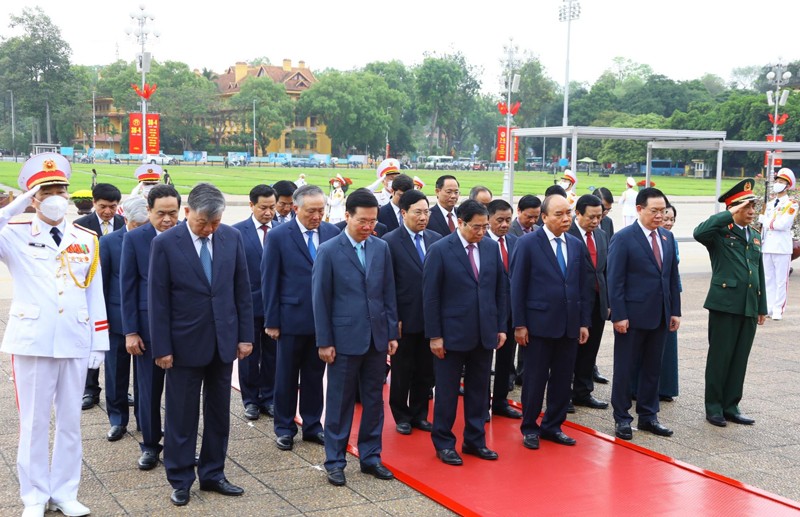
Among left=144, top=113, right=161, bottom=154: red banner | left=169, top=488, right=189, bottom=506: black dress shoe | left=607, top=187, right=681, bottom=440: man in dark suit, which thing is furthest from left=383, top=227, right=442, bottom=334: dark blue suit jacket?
left=144, top=113, right=161, bottom=154: red banner

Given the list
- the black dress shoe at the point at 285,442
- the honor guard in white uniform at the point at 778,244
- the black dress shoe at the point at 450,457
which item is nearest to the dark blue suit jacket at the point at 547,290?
the black dress shoe at the point at 450,457

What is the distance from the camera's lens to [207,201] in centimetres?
444

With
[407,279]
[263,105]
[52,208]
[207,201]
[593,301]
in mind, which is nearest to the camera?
[52,208]

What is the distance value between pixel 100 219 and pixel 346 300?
8.52ft

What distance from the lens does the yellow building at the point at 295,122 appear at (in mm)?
85500

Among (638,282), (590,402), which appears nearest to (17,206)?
(638,282)

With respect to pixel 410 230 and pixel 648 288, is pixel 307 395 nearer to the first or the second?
pixel 410 230

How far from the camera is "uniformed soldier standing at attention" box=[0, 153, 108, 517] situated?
418cm

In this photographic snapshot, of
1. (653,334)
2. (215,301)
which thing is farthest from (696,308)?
(215,301)

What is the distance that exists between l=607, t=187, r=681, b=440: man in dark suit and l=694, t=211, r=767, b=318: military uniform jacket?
518mm

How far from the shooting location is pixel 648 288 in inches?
238

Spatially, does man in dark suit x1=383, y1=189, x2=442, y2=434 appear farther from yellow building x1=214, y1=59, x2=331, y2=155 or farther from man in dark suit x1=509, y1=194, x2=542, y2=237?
yellow building x1=214, y1=59, x2=331, y2=155

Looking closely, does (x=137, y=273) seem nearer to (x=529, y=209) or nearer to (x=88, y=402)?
(x=88, y=402)

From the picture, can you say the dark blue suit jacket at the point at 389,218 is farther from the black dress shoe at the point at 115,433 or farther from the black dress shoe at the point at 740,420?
the black dress shoe at the point at 740,420
